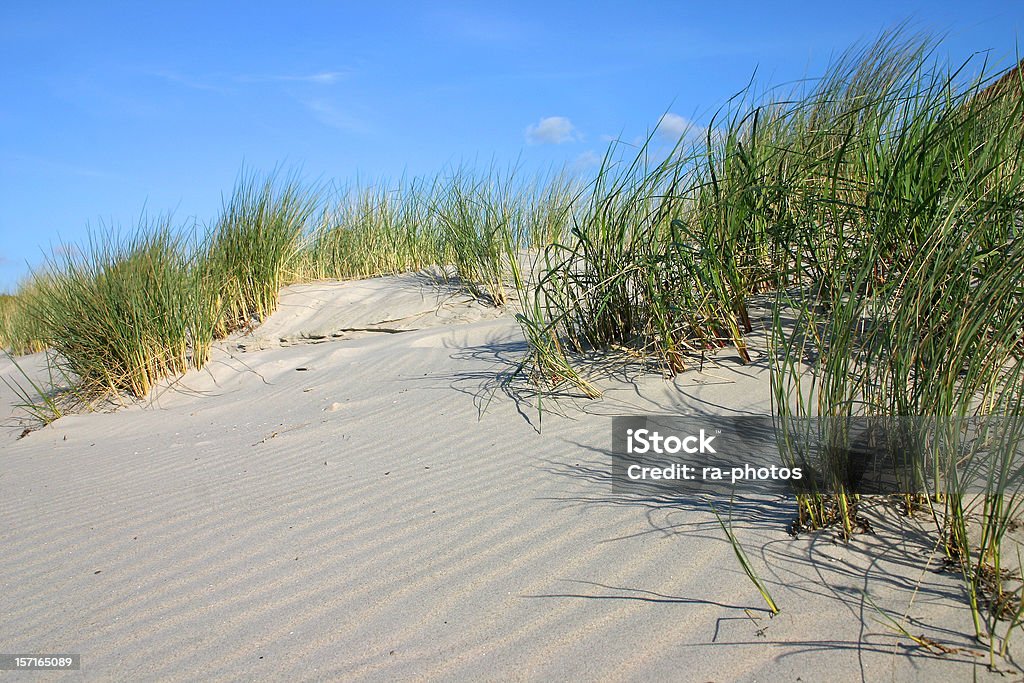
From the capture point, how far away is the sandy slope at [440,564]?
5.49 ft

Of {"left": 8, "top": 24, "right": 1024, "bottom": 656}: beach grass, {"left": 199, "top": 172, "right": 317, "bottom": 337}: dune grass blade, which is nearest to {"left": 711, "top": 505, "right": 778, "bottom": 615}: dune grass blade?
{"left": 8, "top": 24, "right": 1024, "bottom": 656}: beach grass

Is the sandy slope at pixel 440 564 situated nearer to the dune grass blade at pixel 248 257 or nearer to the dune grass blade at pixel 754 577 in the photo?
the dune grass blade at pixel 754 577

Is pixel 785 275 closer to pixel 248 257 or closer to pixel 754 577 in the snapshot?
pixel 754 577

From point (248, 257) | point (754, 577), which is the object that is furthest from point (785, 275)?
point (248, 257)

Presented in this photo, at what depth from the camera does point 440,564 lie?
2.17 metres

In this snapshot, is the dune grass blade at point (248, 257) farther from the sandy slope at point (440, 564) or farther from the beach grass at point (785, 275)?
the sandy slope at point (440, 564)

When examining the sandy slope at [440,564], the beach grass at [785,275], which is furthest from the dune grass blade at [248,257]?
the sandy slope at [440,564]

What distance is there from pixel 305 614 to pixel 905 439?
1.53 m

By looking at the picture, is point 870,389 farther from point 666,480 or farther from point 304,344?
point 304,344

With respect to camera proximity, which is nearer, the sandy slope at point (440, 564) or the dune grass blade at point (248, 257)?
the sandy slope at point (440, 564)

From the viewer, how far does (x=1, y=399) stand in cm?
652

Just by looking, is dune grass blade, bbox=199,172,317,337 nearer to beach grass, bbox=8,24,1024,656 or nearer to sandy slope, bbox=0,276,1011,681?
beach grass, bbox=8,24,1024,656

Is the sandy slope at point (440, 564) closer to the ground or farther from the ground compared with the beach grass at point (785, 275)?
closer to the ground

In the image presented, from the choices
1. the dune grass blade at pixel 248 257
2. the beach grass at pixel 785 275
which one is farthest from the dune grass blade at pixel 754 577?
the dune grass blade at pixel 248 257
